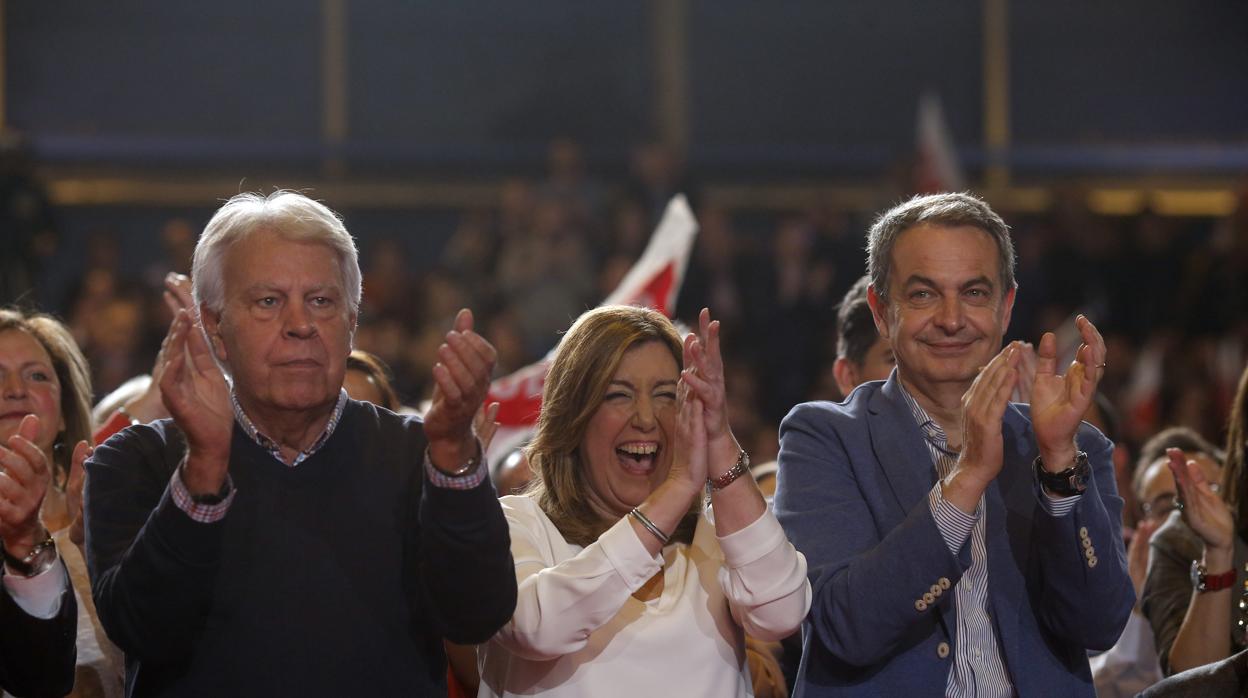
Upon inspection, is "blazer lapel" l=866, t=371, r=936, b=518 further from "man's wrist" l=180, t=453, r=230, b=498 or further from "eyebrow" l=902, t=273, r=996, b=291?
"man's wrist" l=180, t=453, r=230, b=498

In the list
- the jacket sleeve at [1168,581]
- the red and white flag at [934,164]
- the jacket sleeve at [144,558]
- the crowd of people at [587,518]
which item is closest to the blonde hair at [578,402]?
the crowd of people at [587,518]

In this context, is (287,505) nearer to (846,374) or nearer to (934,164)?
(846,374)

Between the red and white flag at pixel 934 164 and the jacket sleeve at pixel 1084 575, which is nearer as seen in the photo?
the jacket sleeve at pixel 1084 575

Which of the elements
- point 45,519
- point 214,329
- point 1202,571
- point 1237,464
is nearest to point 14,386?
point 45,519

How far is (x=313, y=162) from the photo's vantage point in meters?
10.1

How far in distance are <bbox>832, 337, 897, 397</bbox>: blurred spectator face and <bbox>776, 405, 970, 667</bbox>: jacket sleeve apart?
2.71 ft

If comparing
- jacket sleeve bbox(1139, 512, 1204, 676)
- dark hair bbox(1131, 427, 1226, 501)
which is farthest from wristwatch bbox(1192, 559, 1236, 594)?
dark hair bbox(1131, 427, 1226, 501)

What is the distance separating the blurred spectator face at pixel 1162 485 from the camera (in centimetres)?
394

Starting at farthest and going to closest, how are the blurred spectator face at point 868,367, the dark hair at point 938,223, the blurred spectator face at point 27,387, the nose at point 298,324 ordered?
the blurred spectator face at point 868,367 → the blurred spectator face at point 27,387 → the dark hair at point 938,223 → the nose at point 298,324

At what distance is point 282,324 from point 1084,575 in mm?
1268

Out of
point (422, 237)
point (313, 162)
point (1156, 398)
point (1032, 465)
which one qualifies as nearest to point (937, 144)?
Answer: point (1156, 398)

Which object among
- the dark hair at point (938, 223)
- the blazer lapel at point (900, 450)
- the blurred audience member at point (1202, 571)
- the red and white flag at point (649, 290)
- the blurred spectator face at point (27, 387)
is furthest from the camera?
the red and white flag at point (649, 290)

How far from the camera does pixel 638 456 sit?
284cm

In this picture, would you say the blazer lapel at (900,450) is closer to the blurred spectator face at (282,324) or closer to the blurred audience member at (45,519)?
the blurred spectator face at (282,324)
